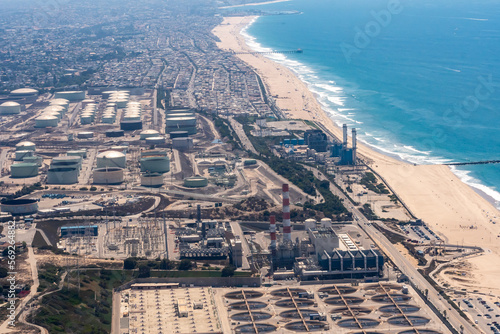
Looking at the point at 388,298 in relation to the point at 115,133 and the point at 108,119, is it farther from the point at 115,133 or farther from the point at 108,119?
the point at 108,119

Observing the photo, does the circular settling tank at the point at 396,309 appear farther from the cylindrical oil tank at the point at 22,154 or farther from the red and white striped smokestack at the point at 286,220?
the cylindrical oil tank at the point at 22,154

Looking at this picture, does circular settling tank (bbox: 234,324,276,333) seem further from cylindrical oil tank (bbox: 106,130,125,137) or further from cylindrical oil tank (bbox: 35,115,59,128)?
cylindrical oil tank (bbox: 35,115,59,128)

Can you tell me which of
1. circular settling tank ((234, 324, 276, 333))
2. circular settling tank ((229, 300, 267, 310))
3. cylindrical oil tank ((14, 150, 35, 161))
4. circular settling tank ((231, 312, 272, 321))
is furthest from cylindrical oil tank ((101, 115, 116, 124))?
circular settling tank ((234, 324, 276, 333))

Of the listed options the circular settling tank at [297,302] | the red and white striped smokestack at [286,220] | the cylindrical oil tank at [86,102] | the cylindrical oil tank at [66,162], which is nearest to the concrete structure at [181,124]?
the cylindrical oil tank at [66,162]

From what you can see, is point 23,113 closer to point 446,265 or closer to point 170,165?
point 170,165

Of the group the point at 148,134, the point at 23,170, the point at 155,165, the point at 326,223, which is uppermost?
the point at 326,223

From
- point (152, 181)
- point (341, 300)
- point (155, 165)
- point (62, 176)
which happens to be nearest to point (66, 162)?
point (62, 176)
